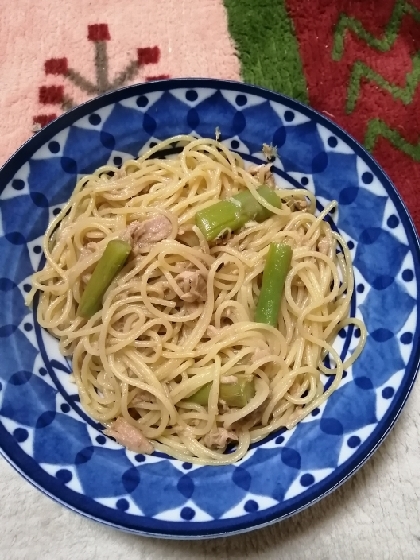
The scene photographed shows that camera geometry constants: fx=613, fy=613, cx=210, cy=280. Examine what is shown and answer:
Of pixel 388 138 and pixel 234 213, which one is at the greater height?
pixel 388 138

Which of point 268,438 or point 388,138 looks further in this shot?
point 388,138

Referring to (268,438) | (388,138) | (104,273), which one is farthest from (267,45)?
(268,438)

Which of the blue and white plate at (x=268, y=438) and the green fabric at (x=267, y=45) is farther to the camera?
the green fabric at (x=267, y=45)

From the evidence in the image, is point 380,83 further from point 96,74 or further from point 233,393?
point 233,393

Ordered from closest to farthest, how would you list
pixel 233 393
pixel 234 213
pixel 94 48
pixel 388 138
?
pixel 233 393, pixel 234 213, pixel 388 138, pixel 94 48

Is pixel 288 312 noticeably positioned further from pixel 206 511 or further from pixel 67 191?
pixel 67 191

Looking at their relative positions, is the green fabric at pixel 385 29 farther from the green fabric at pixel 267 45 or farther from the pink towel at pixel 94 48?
the pink towel at pixel 94 48

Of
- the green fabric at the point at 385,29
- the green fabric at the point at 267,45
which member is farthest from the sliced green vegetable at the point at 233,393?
the green fabric at the point at 385,29
